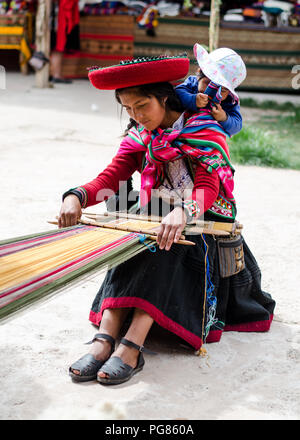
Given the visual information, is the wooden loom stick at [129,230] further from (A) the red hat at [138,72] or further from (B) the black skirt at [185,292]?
(A) the red hat at [138,72]

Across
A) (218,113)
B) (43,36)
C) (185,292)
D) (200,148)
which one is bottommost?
(185,292)

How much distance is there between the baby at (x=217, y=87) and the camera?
2.32 m

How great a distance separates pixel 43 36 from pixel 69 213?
7243 millimetres

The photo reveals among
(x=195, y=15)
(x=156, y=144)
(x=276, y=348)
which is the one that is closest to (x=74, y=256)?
(x=156, y=144)

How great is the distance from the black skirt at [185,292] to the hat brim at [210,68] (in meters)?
0.62

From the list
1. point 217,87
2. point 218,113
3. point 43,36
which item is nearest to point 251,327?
point 218,113

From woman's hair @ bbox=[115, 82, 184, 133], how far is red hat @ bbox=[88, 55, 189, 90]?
0.06 metres

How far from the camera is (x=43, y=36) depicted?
8.85m

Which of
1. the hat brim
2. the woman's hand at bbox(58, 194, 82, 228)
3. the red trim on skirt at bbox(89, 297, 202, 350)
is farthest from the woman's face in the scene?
the red trim on skirt at bbox(89, 297, 202, 350)

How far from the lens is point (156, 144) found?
7.46ft

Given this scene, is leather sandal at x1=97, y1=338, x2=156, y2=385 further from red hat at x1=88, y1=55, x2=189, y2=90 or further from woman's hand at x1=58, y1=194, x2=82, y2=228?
red hat at x1=88, y1=55, x2=189, y2=90

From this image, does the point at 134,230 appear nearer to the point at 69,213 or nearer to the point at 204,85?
the point at 69,213

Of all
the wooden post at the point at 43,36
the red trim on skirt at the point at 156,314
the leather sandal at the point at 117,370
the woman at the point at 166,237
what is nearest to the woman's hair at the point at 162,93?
the woman at the point at 166,237

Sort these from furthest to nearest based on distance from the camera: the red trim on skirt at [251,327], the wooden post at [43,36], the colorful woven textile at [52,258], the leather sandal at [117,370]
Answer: the wooden post at [43,36] → the red trim on skirt at [251,327] → the leather sandal at [117,370] → the colorful woven textile at [52,258]
